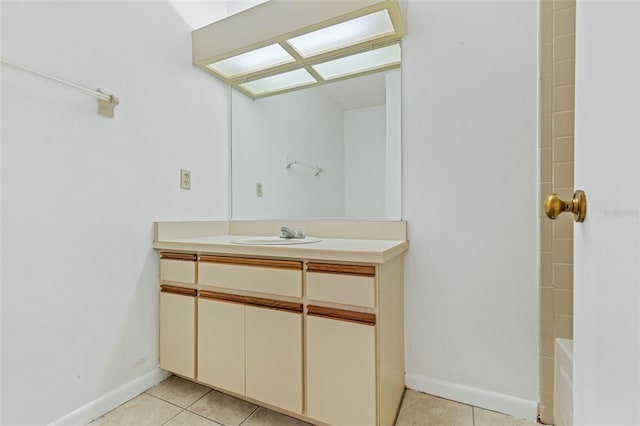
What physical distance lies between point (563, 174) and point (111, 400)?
227 cm

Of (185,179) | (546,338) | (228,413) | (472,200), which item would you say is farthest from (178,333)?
(546,338)

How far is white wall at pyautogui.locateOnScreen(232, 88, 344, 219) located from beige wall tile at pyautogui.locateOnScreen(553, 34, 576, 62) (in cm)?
103

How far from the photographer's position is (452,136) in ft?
4.95

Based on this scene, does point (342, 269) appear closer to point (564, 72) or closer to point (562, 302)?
point (562, 302)

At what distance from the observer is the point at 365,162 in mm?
1729

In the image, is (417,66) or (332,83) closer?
(417,66)

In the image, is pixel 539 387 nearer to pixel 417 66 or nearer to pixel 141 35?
pixel 417 66

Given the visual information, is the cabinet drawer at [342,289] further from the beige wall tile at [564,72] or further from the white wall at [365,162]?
the beige wall tile at [564,72]

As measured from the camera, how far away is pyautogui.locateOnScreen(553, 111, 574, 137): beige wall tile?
126 centimetres

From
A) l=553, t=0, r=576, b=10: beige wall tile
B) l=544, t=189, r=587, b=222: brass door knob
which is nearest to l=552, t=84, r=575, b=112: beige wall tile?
l=553, t=0, r=576, b=10: beige wall tile

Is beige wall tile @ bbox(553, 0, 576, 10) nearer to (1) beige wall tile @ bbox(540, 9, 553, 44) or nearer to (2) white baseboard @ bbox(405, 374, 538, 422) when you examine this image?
(1) beige wall tile @ bbox(540, 9, 553, 44)

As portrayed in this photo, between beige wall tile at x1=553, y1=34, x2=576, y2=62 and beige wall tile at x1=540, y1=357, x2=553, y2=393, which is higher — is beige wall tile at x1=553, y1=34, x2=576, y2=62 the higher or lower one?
the higher one

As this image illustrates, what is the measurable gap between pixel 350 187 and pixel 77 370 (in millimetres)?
1558

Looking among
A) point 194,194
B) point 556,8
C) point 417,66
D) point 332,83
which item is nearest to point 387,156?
point 417,66
